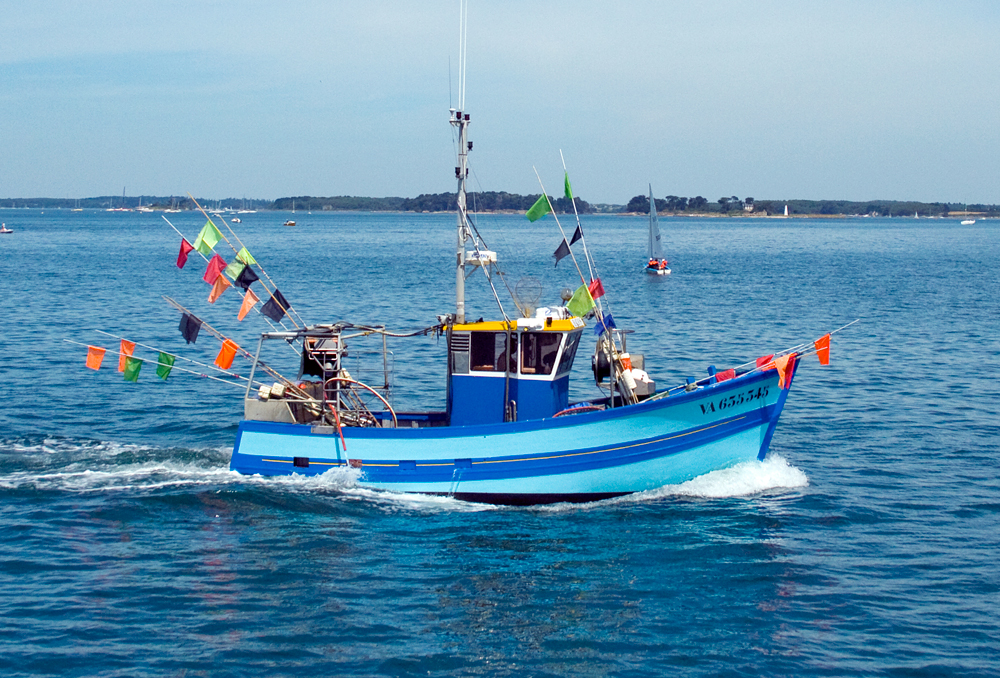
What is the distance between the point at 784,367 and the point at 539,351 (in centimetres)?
461

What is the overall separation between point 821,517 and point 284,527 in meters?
9.89

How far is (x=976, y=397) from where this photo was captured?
28.7 metres

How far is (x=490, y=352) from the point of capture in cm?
1939

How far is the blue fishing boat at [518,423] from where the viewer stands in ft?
60.7

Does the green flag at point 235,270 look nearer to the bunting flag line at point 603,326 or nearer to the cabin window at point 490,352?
the cabin window at point 490,352

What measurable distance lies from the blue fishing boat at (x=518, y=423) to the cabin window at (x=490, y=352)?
0.8 inches

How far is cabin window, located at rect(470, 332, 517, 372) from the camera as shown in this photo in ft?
63.3

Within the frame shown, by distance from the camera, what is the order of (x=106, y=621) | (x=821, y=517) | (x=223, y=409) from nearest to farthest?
(x=106, y=621) < (x=821, y=517) < (x=223, y=409)

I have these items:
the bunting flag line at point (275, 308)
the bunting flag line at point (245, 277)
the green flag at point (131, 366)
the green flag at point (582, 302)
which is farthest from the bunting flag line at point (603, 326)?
the green flag at point (131, 366)

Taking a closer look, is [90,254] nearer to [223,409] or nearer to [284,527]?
[223,409]

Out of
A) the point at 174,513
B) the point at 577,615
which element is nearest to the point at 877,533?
the point at 577,615

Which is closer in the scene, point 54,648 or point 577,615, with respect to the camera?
point 54,648

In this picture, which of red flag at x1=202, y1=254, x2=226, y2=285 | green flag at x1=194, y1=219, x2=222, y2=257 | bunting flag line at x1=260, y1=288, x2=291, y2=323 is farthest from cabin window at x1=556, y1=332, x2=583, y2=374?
green flag at x1=194, y1=219, x2=222, y2=257

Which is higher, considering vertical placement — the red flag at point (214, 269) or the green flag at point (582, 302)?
the red flag at point (214, 269)
